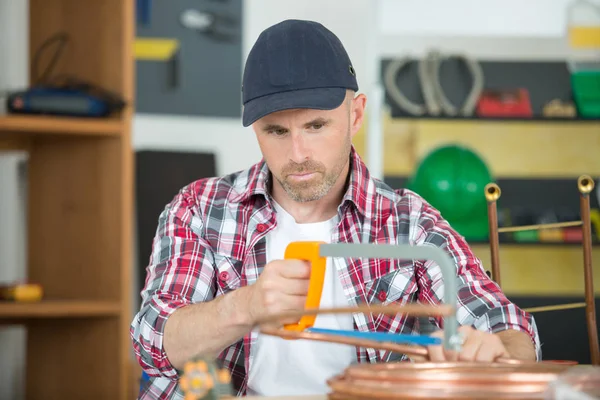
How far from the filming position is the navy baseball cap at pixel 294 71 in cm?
149

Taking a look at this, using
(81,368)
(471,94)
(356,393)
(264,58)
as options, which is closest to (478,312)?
(264,58)

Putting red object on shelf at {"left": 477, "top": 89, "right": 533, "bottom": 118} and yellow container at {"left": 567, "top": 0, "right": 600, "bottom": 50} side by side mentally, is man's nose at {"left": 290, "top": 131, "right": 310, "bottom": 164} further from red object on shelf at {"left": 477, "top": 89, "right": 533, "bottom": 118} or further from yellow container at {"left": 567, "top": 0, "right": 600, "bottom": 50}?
yellow container at {"left": 567, "top": 0, "right": 600, "bottom": 50}

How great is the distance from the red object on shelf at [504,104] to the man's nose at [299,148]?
12.4 ft

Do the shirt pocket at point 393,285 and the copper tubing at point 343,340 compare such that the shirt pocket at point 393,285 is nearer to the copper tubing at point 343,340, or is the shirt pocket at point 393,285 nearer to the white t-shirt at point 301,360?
the white t-shirt at point 301,360

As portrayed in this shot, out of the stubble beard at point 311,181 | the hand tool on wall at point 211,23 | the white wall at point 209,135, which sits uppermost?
the hand tool on wall at point 211,23

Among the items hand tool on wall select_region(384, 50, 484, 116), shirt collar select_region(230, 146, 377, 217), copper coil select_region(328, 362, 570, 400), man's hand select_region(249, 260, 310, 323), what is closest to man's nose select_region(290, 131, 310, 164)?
shirt collar select_region(230, 146, 377, 217)

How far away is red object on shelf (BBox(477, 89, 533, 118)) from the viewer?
17.1ft

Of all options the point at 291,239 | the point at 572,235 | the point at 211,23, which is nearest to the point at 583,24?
the point at 572,235

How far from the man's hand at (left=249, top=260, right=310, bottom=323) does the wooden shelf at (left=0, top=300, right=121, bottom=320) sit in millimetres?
1459

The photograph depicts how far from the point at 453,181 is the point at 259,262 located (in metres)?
2.93

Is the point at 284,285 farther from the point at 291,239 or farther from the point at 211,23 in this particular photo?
the point at 211,23

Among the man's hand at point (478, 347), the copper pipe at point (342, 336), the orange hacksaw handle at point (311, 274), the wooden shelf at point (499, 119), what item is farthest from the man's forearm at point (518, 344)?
the wooden shelf at point (499, 119)

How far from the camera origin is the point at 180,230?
66.4 inches

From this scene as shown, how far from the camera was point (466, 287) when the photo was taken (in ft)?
5.13
